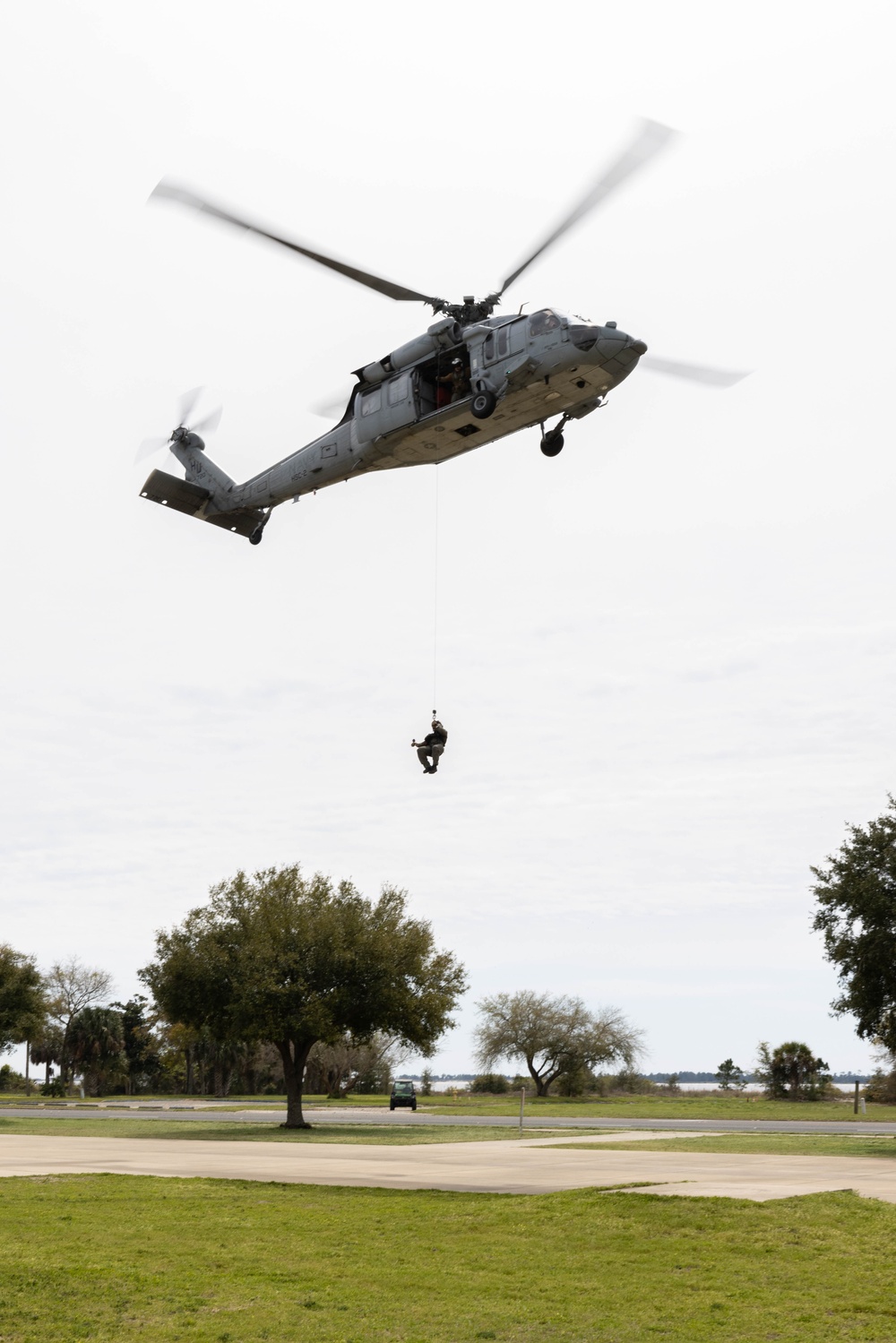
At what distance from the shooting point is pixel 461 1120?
43.9m

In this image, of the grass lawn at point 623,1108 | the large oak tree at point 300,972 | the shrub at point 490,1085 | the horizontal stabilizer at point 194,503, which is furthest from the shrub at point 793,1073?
the horizontal stabilizer at point 194,503

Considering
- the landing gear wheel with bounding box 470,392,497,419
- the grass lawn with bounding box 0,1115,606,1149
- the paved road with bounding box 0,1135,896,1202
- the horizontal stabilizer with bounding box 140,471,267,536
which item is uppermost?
the horizontal stabilizer with bounding box 140,471,267,536

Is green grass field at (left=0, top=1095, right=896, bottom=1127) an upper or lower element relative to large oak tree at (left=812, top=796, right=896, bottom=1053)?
lower

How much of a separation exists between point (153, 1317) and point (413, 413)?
14246 millimetres

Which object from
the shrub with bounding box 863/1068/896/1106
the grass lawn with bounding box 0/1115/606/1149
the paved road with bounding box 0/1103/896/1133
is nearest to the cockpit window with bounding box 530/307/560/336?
the grass lawn with bounding box 0/1115/606/1149

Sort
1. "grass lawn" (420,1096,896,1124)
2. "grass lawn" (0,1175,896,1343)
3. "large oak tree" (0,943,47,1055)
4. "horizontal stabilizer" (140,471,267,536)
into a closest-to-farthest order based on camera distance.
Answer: "grass lawn" (0,1175,896,1343)
"horizontal stabilizer" (140,471,267,536)
"grass lawn" (420,1096,896,1124)
"large oak tree" (0,943,47,1055)

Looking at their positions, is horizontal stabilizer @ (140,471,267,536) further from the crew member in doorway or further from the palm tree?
the palm tree

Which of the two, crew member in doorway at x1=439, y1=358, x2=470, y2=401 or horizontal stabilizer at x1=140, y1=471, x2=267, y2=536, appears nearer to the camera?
crew member in doorway at x1=439, y1=358, x2=470, y2=401

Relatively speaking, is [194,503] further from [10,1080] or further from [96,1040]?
[10,1080]

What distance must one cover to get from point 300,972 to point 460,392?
857 inches

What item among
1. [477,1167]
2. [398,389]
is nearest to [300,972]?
[477,1167]

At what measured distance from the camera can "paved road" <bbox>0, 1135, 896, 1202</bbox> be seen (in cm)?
1912

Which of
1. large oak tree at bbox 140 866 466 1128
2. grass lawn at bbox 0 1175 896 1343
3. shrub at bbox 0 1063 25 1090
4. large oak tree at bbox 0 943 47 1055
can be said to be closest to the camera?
grass lawn at bbox 0 1175 896 1343

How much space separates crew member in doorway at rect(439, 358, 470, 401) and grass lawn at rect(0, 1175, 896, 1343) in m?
12.1
